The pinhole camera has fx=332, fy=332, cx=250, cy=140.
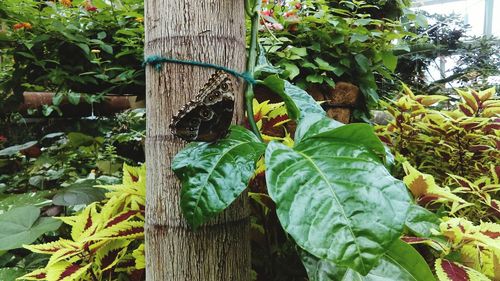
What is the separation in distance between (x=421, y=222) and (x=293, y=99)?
0.37 meters

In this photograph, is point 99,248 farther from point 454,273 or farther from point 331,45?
point 331,45

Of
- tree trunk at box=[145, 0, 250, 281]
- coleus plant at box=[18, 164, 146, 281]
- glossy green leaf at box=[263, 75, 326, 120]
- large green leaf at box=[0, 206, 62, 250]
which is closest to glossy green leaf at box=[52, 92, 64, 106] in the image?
large green leaf at box=[0, 206, 62, 250]

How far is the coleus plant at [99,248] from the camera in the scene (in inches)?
28.1

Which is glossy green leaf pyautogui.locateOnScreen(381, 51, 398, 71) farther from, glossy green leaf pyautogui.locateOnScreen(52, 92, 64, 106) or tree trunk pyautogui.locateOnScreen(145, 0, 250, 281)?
glossy green leaf pyautogui.locateOnScreen(52, 92, 64, 106)

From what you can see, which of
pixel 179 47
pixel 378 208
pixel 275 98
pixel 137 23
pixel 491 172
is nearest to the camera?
pixel 378 208

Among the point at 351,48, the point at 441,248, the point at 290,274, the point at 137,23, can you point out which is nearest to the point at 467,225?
the point at 441,248

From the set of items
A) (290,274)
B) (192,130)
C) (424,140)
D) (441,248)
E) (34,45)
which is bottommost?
(290,274)

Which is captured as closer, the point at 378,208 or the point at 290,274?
the point at 378,208

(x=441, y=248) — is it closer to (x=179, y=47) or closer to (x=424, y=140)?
(x=179, y=47)

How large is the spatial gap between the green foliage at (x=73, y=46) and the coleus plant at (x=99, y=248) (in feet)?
3.52

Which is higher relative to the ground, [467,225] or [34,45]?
[34,45]

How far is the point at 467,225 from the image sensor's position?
2.31ft

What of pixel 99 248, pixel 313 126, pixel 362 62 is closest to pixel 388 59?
pixel 362 62

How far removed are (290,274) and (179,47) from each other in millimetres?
591
